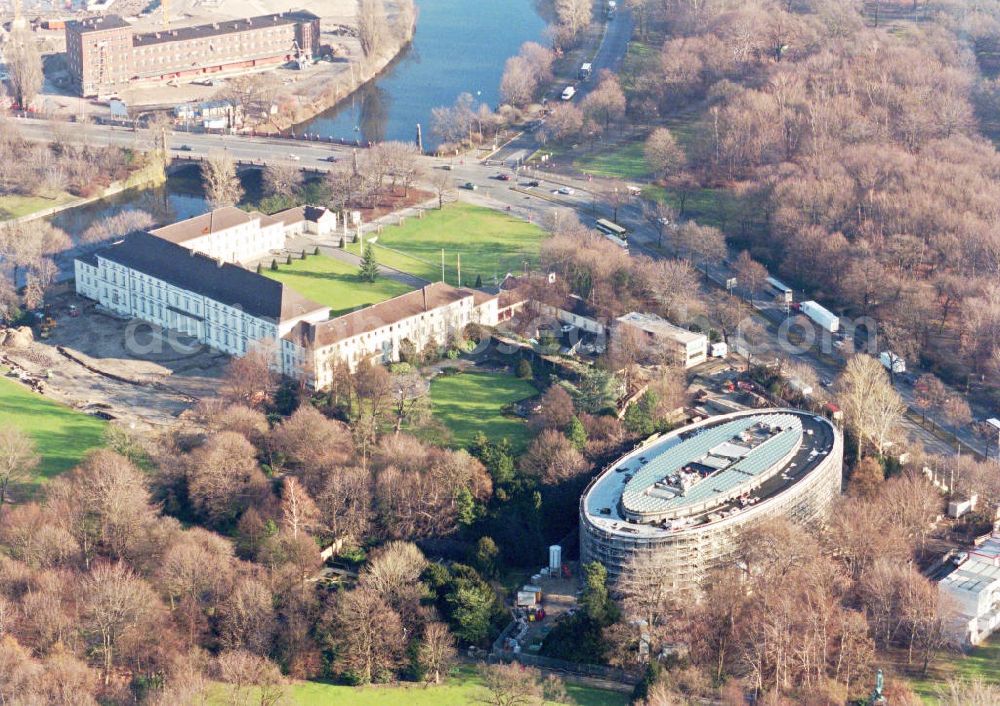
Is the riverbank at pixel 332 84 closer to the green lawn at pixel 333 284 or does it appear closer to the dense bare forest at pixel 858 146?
the dense bare forest at pixel 858 146

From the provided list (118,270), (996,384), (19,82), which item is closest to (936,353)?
(996,384)

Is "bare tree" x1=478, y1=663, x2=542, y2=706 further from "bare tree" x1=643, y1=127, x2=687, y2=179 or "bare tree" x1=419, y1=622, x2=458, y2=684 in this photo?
"bare tree" x1=643, y1=127, x2=687, y2=179

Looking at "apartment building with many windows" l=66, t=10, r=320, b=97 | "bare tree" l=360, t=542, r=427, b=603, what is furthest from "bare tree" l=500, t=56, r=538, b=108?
"bare tree" l=360, t=542, r=427, b=603

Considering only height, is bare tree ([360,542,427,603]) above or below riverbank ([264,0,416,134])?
below

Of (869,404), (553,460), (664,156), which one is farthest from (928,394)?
(664,156)

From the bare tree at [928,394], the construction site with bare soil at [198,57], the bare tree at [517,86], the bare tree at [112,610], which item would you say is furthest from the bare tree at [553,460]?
the construction site with bare soil at [198,57]

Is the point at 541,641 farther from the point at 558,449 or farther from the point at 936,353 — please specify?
the point at 936,353

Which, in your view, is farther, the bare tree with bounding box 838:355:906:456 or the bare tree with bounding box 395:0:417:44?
the bare tree with bounding box 395:0:417:44
